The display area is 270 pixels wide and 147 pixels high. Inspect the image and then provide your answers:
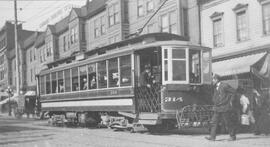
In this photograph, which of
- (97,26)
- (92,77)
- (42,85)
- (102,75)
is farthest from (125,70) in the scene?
→ (97,26)

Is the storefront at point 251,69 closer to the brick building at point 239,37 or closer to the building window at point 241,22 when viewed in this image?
the brick building at point 239,37

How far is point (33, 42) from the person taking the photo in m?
63.4

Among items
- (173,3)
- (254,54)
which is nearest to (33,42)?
(173,3)

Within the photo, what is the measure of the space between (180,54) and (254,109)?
3.00 metres

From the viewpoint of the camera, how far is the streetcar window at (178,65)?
14992mm

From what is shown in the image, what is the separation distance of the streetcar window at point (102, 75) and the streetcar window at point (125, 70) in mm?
1257

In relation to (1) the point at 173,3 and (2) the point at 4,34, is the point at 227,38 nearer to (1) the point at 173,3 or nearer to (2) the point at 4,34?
(1) the point at 173,3

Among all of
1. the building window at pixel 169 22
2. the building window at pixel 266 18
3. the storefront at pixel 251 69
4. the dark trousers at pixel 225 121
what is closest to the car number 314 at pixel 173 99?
the dark trousers at pixel 225 121

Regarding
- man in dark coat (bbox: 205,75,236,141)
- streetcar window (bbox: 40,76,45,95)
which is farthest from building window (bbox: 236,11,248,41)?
man in dark coat (bbox: 205,75,236,141)

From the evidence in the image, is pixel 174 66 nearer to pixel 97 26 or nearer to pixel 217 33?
pixel 217 33

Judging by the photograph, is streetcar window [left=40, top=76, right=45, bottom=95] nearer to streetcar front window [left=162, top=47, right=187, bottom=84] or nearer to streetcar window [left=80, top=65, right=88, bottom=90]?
streetcar window [left=80, top=65, right=88, bottom=90]

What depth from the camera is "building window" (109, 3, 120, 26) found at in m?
37.3

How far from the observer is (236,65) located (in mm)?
21953

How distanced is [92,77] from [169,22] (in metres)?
12.3
